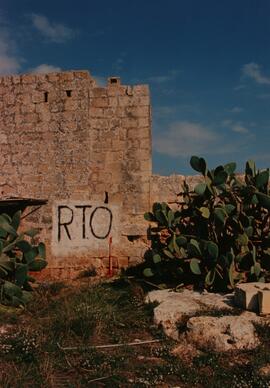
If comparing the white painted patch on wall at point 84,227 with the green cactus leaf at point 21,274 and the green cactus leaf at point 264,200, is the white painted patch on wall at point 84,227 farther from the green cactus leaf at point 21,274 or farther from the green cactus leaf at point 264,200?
the green cactus leaf at point 264,200

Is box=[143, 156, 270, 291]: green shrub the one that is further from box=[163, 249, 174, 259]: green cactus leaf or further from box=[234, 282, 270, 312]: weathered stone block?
box=[234, 282, 270, 312]: weathered stone block

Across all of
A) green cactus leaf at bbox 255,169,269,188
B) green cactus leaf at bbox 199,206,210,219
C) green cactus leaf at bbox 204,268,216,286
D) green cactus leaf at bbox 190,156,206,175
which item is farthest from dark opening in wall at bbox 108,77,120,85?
green cactus leaf at bbox 204,268,216,286

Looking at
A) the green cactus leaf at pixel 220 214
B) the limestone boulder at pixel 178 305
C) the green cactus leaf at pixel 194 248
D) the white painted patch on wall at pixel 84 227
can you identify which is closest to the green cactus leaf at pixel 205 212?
the green cactus leaf at pixel 220 214

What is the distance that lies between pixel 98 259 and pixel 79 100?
2840mm

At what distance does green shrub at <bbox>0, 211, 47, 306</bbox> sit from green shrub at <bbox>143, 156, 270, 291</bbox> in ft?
5.74

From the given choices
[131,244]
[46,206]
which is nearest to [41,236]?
[46,206]

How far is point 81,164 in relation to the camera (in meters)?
7.97

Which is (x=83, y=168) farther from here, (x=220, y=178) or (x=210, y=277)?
(x=210, y=277)

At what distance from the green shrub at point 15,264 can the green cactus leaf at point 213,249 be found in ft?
8.24

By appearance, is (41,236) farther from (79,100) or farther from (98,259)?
(79,100)

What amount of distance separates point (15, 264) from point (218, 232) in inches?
118

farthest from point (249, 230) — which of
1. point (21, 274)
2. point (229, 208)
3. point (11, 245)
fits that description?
point (11, 245)

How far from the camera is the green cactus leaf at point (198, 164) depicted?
696 centimetres

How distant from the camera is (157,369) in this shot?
4.29 meters
